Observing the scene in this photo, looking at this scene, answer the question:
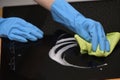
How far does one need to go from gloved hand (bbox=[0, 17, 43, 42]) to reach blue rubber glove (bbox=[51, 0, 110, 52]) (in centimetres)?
12

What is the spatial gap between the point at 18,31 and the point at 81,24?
0.26 metres

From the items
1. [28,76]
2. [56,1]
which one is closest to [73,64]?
[28,76]

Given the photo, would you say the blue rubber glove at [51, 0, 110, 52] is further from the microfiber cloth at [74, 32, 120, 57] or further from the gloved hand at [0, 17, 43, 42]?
the gloved hand at [0, 17, 43, 42]

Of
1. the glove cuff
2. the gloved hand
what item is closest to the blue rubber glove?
the glove cuff

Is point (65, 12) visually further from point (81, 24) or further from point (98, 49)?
point (98, 49)

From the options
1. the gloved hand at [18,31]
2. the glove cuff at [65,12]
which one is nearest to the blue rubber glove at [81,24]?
the glove cuff at [65,12]

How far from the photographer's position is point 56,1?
1062 mm

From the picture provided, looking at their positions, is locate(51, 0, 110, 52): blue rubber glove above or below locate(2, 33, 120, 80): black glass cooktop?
above

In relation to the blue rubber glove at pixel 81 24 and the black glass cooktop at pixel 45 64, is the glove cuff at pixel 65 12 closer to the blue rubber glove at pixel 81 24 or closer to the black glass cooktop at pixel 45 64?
the blue rubber glove at pixel 81 24

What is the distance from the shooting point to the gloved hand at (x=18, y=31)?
1009mm

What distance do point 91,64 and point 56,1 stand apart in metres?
0.33

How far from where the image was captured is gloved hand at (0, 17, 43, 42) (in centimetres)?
101

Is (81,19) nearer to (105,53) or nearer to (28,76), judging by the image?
(105,53)

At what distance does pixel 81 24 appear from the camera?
101 centimetres
